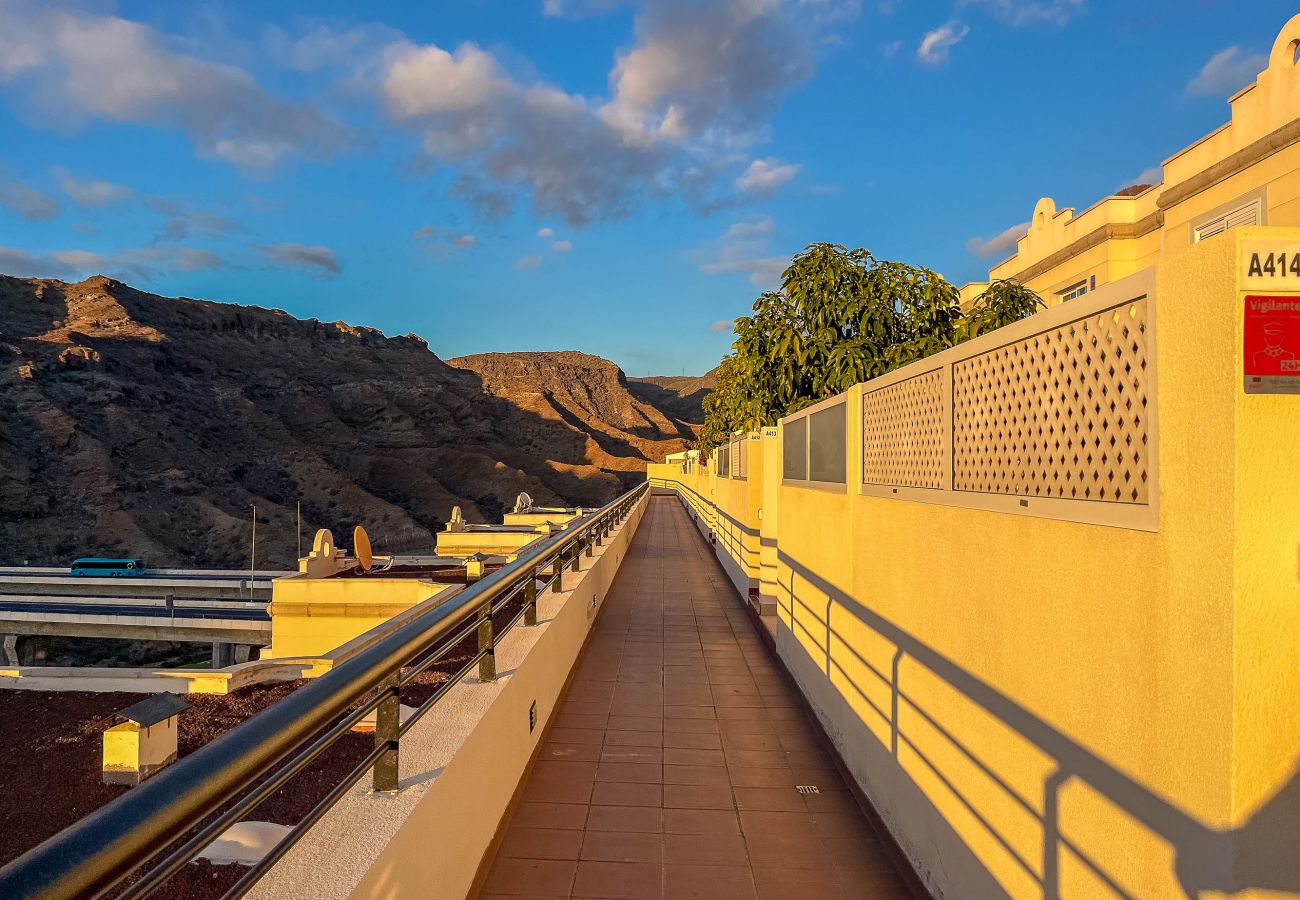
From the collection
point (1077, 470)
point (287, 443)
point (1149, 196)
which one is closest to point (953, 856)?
point (1077, 470)

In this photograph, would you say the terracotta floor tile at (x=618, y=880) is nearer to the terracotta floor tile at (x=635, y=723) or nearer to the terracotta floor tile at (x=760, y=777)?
the terracotta floor tile at (x=760, y=777)

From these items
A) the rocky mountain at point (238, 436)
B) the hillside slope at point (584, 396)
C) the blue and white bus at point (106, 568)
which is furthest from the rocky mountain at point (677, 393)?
the blue and white bus at point (106, 568)

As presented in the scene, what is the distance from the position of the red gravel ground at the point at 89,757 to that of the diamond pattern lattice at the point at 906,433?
5.45 m

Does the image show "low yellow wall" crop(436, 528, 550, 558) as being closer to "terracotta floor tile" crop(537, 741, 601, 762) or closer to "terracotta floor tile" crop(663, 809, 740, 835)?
"terracotta floor tile" crop(537, 741, 601, 762)

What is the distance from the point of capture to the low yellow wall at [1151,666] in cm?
168

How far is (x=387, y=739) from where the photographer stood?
97.5 inches

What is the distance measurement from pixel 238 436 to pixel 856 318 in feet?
277

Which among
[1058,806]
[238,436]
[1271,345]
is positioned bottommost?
[1058,806]

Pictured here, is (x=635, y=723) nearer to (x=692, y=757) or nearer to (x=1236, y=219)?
(x=692, y=757)

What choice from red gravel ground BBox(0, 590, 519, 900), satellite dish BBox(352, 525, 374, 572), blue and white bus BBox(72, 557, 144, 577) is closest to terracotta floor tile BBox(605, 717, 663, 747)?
red gravel ground BBox(0, 590, 519, 900)

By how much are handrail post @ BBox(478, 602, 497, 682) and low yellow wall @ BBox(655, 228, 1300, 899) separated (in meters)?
2.18

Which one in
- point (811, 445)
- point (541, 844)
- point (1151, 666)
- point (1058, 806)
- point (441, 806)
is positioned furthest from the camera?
point (811, 445)

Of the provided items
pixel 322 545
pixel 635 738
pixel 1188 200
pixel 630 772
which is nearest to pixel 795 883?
pixel 630 772

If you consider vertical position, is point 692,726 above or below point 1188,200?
below
